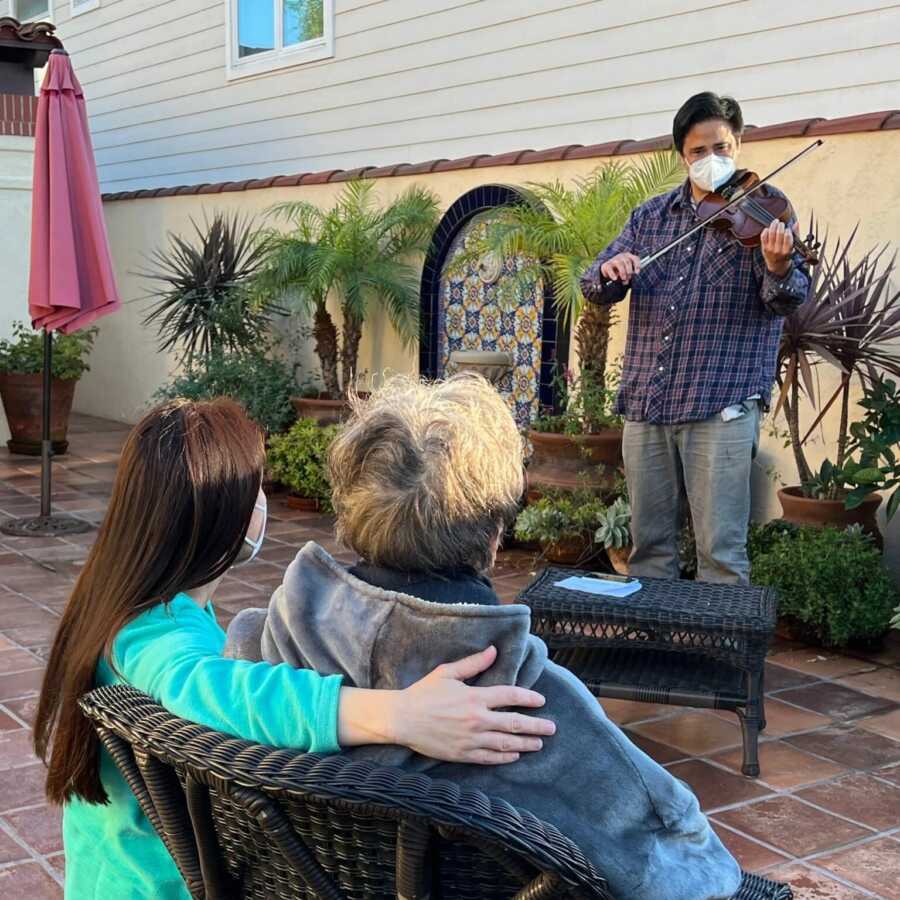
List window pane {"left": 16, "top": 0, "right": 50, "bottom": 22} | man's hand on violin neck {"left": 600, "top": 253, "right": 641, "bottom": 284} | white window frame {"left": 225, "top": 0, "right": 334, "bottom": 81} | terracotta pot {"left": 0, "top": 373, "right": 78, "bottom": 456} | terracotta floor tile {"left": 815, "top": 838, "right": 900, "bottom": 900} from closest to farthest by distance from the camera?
terracotta floor tile {"left": 815, "top": 838, "right": 900, "bottom": 900} < man's hand on violin neck {"left": 600, "top": 253, "right": 641, "bottom": 284} < white window frame {"left": 225, "top": 0, "right": 334, "bottom": 81} < terracotta pot {"left": 0, "top": 373, "right": 78, "bottom": 456} < window pane {"left": 16, "top": 0, "right": 50, "bottom": 22}

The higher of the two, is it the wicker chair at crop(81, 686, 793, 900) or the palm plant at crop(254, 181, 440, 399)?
the palm plant at crop(254, 181, 440, 399)

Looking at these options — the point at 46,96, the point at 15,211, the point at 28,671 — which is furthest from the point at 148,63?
the point at 28,671

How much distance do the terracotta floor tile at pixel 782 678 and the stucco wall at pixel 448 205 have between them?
3.32 feet

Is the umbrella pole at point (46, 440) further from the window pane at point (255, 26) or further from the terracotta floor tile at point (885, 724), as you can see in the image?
the terracotta floor tile at point (885, 724)

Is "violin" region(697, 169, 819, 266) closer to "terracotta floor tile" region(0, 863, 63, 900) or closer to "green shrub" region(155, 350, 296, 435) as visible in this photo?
"terracotta floor tile" region(0, 863, 63, 900)

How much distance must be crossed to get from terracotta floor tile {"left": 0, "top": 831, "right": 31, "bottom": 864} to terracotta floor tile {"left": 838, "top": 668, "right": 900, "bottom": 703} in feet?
8.88

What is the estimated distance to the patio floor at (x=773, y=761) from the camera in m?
2.89

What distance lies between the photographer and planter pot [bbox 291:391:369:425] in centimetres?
752

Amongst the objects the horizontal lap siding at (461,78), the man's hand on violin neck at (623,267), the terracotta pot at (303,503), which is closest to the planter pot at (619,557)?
the man's hand on violin neck at (623,267)

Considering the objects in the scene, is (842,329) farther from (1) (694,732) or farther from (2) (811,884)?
(2) (811,884)

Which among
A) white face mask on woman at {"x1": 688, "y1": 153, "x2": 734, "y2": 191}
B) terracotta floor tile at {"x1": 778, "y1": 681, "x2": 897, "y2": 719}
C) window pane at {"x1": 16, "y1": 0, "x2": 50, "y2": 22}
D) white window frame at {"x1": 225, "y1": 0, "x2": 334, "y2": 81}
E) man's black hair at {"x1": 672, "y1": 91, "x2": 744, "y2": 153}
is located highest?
window pane at {"x1": 16, "y1": 0, "x2": 50, "y2": 22}

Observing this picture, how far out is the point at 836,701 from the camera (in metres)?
4.11

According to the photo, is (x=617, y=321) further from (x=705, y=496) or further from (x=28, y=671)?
(x=28, y=671)

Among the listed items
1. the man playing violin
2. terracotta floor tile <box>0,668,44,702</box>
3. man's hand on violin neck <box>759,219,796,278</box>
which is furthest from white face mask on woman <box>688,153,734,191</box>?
terracotta floor tile <box>0,668,44,702</box>
